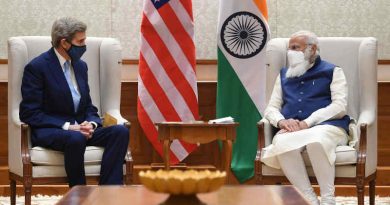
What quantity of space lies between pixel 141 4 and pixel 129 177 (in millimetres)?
2476

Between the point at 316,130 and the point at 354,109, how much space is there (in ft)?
2.14

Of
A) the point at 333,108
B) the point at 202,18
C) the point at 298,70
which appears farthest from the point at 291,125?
the point at 202,18

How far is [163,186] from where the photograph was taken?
3.16m

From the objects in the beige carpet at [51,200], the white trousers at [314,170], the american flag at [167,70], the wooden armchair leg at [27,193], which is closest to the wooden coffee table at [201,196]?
the white trousers at [314,170]

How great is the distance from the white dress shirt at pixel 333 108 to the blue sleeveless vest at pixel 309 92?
0.05 metres

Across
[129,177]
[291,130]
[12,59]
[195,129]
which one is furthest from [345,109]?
[12,59]

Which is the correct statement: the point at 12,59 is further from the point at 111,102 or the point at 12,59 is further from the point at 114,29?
the point at 114,29

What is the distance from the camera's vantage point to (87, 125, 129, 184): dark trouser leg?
17.4ft

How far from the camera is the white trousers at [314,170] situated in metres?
5.21

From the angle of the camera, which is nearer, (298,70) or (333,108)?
(333,108)

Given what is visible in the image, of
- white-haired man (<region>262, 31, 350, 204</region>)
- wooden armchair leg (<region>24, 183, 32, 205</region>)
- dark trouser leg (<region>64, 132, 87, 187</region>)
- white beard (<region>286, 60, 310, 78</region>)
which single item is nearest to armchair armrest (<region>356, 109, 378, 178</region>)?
white-haired man (<region>262, 31, 350, 204</region>)

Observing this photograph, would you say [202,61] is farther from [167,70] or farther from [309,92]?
[309,92]

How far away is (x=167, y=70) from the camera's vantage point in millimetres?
6863

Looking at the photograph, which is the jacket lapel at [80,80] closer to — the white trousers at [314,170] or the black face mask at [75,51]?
the black face mask at [75,51]
